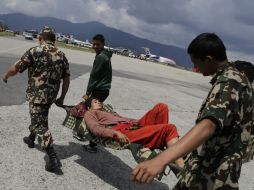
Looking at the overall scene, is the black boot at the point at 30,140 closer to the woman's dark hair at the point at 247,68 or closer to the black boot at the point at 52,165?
the black boot at the point at 52,165

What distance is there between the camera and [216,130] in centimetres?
278

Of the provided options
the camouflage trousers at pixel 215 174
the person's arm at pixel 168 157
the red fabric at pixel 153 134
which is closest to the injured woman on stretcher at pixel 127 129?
the red fabric at pixel 153 134

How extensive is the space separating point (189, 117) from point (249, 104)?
11.3 metres

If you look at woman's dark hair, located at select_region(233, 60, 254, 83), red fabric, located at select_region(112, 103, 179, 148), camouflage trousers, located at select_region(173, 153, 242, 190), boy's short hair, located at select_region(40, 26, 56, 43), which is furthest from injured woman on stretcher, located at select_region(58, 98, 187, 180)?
camouflage trousers, located at select_region(173, 153, 242, 190)

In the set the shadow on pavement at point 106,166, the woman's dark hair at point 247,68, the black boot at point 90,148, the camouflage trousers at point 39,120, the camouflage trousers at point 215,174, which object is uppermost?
the woman's dark hair at point 247,68

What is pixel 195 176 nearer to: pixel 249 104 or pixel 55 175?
pixel 249 104

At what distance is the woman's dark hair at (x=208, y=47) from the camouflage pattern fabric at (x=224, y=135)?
11 centimetres

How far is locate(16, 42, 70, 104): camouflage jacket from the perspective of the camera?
6723 mm

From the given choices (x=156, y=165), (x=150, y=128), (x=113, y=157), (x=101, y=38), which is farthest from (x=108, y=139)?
(x=156, y=165)

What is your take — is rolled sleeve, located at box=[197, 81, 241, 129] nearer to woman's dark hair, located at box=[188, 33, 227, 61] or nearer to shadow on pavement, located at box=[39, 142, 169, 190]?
woman's dark hair, located at box=[188, 33, 227, 61]

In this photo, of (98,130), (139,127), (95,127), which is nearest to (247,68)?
(139,127)

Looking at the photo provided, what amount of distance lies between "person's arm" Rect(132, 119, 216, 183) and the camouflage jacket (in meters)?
4.44

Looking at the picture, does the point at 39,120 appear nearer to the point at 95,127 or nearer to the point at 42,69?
the point at 42,69

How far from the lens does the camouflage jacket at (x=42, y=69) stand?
6.72 meters
